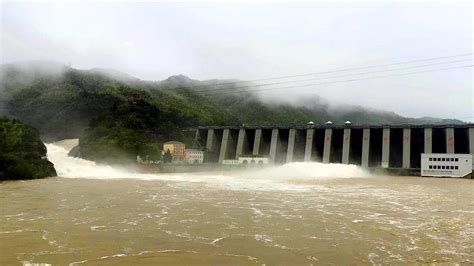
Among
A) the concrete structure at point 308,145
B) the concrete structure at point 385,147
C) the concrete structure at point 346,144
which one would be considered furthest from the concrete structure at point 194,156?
the concrete structure at point 385,147

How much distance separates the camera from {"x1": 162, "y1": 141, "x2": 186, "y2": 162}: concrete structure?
72.3 meters

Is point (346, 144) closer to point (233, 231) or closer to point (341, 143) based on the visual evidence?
point (341, 143)

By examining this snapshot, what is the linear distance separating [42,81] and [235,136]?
58.1 m

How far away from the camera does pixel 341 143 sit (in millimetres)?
69188

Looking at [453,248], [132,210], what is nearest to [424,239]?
[453,248]

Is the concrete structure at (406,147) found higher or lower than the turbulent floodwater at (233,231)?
higher

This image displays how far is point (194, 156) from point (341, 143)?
2432 centimetres

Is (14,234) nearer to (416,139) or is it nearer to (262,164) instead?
(262,164)

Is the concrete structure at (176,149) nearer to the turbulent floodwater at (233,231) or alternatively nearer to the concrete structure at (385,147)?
the concrete structure at (385,147)

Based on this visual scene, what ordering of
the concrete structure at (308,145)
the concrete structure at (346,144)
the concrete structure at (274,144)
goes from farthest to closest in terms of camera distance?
the concrete structure at (274,144) < the concrete structure at (308,145) < the concrete structure at (346,144)

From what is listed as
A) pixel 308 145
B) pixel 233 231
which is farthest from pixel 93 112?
pixel 233 231

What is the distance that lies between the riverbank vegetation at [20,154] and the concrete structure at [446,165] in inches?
1807

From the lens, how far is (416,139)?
215 ft

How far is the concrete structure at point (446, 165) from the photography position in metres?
52.8
